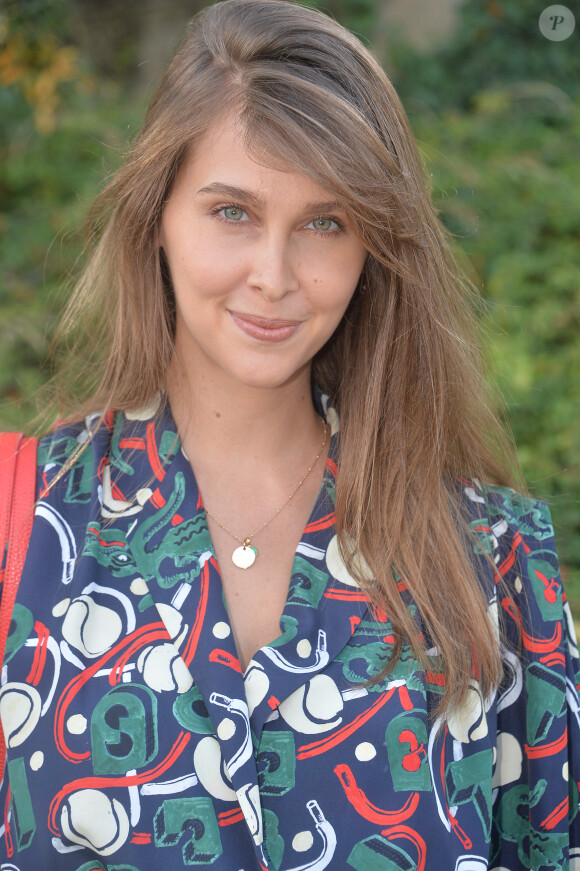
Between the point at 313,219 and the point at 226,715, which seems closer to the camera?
the point at 226,715

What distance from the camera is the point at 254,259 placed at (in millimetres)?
1560

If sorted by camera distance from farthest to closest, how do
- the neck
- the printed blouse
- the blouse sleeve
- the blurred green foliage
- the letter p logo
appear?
the letter p logo < the blurred green foliage < the neck < the blouse sleeve < the printed blouse

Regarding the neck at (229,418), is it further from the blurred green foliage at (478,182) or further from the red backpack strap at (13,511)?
the blurred green foliage at (478,182)

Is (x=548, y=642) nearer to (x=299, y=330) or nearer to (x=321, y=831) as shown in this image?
(x=321, y=831)

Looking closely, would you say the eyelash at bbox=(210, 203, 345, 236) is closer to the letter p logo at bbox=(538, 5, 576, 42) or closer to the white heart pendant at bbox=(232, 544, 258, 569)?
the white heart pendant at bbox=(232, 544, 258, 569)

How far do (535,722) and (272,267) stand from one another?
953mm

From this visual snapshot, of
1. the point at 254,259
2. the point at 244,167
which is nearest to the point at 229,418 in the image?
the point at 254,259

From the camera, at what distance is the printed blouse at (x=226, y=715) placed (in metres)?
1.40

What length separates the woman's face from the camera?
155 centimetres

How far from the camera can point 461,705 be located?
160 cm

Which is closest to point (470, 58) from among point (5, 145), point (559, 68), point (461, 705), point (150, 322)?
point (559, 68)

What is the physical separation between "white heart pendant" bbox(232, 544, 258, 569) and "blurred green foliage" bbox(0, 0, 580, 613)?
1.68 meters

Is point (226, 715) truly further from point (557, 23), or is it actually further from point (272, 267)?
point (557, 23)

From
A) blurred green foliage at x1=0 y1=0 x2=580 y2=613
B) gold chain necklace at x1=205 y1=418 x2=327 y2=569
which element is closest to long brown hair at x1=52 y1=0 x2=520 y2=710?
gold chain necklace at x1=205 y1=418 x2=327 y2=569
